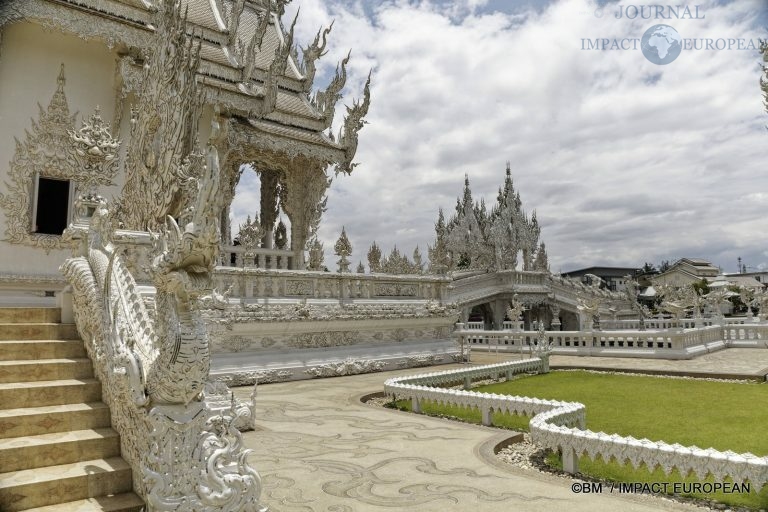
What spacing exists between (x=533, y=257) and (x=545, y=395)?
35.6 m

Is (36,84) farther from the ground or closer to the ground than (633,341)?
farther from the ground

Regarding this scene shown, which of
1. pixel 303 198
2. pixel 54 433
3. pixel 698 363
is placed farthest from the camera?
pixel 303 198

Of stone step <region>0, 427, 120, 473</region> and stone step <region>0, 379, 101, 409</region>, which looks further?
stone step <region>0, 379, 101, 409</region>

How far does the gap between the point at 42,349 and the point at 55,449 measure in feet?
4.76

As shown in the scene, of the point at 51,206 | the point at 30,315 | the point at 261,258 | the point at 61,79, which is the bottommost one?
the point at 30,315

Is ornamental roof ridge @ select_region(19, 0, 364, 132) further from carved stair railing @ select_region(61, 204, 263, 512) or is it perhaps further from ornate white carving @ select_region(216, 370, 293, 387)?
carved stair railing @ select_region(61, 204, 263, 512)

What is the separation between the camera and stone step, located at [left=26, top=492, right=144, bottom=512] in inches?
127

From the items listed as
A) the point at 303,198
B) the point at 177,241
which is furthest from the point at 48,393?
the point at 303,198

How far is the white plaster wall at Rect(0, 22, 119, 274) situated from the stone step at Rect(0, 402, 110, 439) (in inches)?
298

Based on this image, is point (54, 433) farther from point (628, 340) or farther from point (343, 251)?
point (628, 340)

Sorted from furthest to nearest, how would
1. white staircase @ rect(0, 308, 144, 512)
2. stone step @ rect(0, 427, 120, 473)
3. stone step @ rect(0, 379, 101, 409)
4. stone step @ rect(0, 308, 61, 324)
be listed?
stone step @ rect(0, 308, 61, 324), stone step @ rect(0, 379, 101, 409), stone step @ rect(0, 427, 120, 473), white staircase @ rect(0, 308, 144, 512)

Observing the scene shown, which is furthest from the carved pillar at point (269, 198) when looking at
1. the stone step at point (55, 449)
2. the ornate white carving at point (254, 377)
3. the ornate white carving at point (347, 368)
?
the stone step at point (55, 449)

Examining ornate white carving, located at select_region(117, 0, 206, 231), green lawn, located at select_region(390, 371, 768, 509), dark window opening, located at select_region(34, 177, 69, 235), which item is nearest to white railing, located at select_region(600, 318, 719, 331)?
green lawn, located at select_region(390, 371, 768, 509)

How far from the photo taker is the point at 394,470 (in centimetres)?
455
